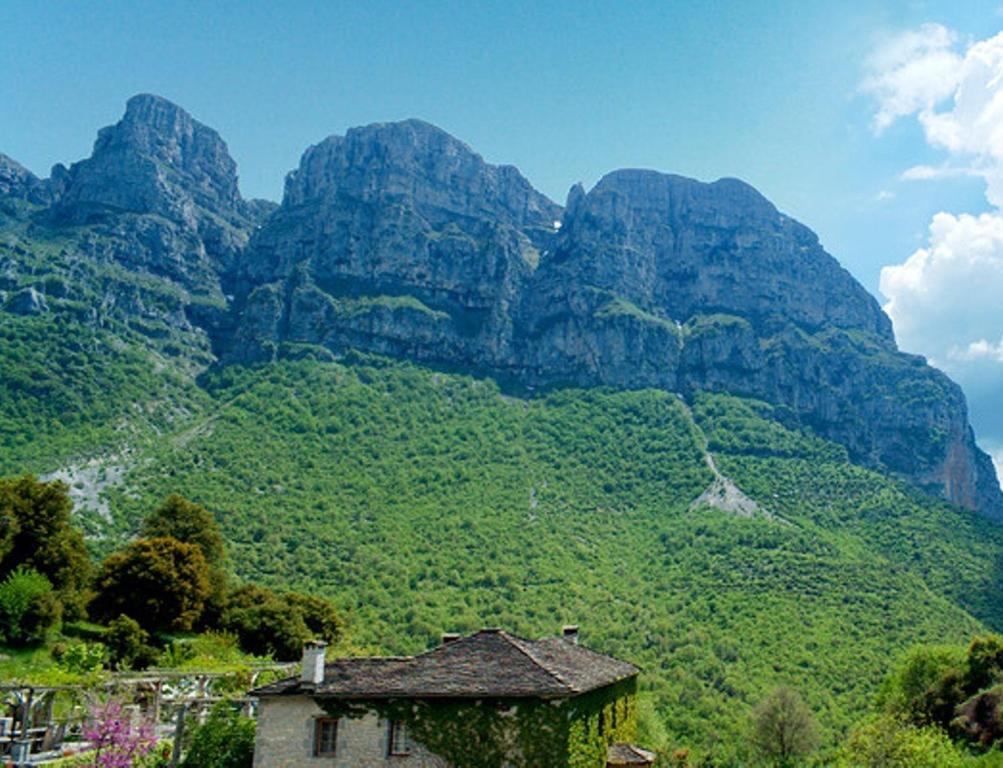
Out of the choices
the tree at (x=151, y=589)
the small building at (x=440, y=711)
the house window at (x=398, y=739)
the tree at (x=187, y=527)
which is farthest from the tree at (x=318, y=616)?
the house window at (x=398, y=739)

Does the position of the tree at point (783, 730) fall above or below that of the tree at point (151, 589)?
below

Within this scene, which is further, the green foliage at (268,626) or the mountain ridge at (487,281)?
the mountain ridge at (487,281)

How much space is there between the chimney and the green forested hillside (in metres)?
36.7

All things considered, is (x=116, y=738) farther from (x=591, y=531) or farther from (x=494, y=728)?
(x=591, y=531)

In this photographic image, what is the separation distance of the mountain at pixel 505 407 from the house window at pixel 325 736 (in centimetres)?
3323

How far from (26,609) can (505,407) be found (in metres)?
97.5

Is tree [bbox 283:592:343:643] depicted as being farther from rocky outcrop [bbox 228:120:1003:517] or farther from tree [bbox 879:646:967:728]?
rocky outcrop [bbox 228:120:1003:517]

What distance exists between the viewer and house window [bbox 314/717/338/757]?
24.8 metres

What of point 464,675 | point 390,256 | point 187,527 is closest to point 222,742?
point 464,675

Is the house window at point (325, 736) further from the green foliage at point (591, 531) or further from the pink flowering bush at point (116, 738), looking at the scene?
the green foliage at point (591, 531)

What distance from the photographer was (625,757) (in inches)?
1096

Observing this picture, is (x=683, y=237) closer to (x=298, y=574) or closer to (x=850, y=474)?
(x=850, y=474)

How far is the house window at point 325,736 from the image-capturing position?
24.8 metres

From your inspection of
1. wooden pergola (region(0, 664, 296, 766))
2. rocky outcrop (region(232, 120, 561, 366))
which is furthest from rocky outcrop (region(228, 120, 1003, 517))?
wooden pergola (region(0, 664, 296, 766))
